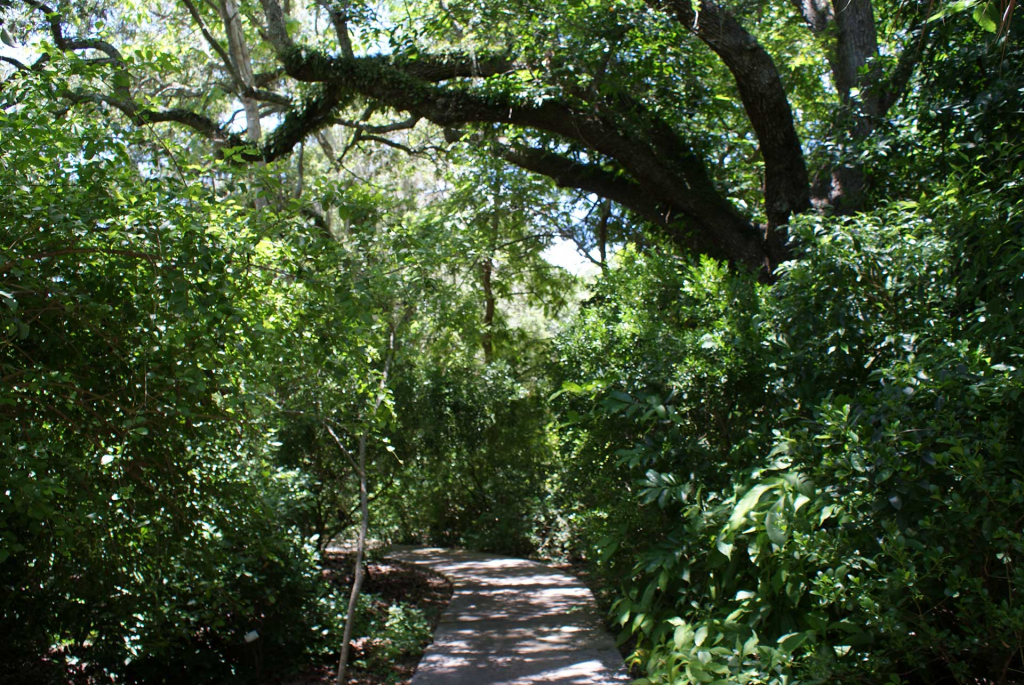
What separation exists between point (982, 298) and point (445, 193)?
1370 cm

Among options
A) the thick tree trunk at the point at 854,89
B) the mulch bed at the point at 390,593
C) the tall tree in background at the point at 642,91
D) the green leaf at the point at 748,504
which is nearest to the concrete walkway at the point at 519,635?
the mulch bed at the point at 390,593

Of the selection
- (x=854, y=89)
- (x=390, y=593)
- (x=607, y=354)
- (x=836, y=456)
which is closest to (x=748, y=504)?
(x=836, y=456)

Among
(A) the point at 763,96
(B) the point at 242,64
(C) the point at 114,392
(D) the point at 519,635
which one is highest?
(B) the point at 242,64

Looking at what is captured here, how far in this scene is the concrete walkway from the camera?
228 inches

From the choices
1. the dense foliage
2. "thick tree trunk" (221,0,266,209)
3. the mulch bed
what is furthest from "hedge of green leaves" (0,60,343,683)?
"thick tree trunk" (221,0,266,209)

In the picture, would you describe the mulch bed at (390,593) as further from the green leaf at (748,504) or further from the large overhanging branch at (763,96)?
the large overhanging branch at (763,96)

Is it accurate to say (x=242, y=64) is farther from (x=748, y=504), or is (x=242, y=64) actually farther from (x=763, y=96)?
(x=748, y=504)

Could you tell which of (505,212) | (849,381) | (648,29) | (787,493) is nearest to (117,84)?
(787,493)

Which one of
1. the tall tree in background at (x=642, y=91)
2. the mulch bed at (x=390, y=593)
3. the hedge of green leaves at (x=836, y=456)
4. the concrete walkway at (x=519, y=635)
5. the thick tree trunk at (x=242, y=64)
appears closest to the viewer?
the hedge of green leaves at (x=836, y=456)

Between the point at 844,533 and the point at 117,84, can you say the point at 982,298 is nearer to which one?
the point at 844,533

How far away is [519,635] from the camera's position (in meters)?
7.15

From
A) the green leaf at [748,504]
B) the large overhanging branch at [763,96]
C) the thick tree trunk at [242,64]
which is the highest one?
the thick tree trunk at [242,64]

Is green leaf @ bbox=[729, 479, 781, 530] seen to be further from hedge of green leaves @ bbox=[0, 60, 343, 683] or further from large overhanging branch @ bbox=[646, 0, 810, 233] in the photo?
large overhanging branch @ bbox=[646, 0, 810, 233]

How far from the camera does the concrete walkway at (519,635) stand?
5.80 m
